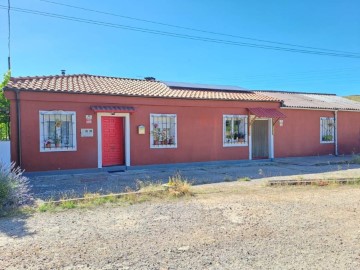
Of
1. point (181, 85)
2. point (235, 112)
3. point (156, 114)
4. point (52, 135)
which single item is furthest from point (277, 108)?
point (52, 135)

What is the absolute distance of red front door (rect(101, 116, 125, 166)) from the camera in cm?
1503

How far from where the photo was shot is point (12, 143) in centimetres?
1290

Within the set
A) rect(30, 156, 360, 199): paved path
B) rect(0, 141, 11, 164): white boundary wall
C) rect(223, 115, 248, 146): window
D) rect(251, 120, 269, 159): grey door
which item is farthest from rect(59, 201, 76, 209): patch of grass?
rect(251, 120, 269, 159): grey door

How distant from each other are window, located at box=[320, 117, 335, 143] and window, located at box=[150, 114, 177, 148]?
34.4 ft

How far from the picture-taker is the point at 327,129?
21641mm

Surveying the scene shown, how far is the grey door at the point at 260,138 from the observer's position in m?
19.8

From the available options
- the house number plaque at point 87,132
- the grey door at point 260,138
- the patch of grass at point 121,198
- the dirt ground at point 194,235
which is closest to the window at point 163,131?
the house number plaque at point 87,132

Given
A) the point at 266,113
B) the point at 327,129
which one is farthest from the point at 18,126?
the point at 327,129

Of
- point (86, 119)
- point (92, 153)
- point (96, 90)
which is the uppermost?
point (96, 90)

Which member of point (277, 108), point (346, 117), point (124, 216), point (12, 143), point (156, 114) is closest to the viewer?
point (124, 216)

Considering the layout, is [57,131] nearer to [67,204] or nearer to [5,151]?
[5,151]

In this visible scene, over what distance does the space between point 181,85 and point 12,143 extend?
920cm

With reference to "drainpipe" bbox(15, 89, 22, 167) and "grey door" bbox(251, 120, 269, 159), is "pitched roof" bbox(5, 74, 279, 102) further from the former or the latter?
"grey door" bbox(251, 120, 269, 159)

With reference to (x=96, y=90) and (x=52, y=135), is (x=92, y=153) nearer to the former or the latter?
(x=52, y=135)
